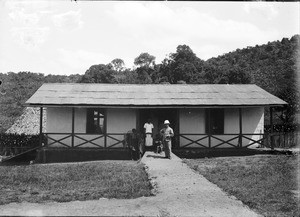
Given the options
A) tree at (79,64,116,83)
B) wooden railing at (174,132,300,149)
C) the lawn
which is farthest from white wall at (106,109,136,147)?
tree at (79,64,116,83)

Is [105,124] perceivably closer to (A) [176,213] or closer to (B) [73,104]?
(B) [73,104]

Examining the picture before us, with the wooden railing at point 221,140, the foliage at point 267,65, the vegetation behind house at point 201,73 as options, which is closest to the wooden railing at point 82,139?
the wooden railing at point 221,140

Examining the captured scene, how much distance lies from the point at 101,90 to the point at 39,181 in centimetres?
841

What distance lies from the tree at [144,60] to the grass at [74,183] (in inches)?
2222

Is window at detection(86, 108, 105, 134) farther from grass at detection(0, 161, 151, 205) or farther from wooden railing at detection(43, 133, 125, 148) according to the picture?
grass at detection(0, 161, 151, 205)

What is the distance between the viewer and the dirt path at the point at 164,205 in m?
6.92

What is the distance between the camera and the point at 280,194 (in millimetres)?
8812

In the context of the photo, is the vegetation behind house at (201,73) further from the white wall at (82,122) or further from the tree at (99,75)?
the white wall at (82,122)

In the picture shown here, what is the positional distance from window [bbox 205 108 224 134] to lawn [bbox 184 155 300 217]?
3.12 meters

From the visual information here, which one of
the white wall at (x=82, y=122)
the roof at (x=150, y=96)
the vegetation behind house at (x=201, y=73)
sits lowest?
the white wall at (x=82, y=122)

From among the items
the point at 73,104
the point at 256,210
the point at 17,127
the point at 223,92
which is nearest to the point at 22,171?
the point at 73,104

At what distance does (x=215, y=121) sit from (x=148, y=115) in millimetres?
3701

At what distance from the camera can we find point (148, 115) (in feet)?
63.0

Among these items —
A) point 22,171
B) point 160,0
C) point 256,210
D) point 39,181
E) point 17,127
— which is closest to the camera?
point 160,0
